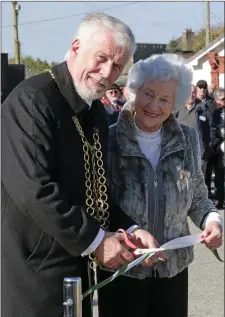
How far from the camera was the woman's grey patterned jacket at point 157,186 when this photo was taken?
237 centimetres

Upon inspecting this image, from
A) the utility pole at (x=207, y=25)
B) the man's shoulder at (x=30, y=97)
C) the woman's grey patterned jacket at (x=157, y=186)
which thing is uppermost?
the utility pole at (x=207, y=25)

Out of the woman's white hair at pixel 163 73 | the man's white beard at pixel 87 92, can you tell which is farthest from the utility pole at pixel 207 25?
the man's white beard at pixel 87 92

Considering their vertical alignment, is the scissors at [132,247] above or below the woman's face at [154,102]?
below

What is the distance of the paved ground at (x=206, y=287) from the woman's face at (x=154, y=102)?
1.86 m

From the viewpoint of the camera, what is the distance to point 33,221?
1.86 meters

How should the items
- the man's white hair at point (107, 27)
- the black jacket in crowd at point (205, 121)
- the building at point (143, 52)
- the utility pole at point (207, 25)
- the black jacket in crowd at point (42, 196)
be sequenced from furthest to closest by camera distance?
1. the black jacket in crowd at point (205, 121)
2. the utility pole at point (207, 25)
3. the building at point (143, 52)
4. the man's white hair at point (107, 27)
5. the black jacket in crowd at point (42, 196)

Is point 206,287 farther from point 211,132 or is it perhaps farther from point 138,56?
point 211,132

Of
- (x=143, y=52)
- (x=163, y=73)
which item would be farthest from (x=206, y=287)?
(x=163, y=73)

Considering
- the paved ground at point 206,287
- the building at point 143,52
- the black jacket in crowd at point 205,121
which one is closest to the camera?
the building at point 143,52

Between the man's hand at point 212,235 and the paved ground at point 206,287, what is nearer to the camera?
the man's hand at point 212,235

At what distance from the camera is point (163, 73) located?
238cm

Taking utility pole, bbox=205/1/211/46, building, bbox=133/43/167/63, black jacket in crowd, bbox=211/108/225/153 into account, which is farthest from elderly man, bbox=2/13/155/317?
black jacket in crowd, bbox=211/108/225/153

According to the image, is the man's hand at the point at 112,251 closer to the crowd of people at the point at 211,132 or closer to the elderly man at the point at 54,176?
the elderly man at the point at 54,176

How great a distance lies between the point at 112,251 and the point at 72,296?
19 centimetres
